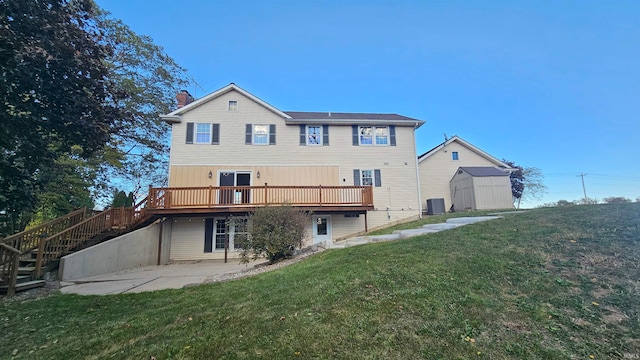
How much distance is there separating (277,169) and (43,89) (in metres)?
10.4

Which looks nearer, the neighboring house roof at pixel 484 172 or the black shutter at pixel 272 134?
the black shutter at pixel 272 134

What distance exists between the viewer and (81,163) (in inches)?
666

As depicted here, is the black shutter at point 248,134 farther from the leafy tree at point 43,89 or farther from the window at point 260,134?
the leafy tree at point 43,89

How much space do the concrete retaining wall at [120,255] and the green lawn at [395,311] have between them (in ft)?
9.46

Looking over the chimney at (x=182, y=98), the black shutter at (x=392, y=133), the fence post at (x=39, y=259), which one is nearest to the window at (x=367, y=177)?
the black shutter at (x=392, y=133)

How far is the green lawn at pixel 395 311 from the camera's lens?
3.23 meters

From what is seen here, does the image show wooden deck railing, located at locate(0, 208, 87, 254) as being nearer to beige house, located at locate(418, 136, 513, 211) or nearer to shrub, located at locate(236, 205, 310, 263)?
shrub, located at locate(236, 205, 310, 263)

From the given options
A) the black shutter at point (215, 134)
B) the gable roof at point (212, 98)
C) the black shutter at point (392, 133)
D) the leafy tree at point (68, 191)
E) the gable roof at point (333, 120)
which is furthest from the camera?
the black shutter at point (392, 133)

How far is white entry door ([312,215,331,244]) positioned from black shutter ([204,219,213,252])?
517 cm

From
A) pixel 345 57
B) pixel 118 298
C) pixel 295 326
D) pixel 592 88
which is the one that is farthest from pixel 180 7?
pixel 592 88

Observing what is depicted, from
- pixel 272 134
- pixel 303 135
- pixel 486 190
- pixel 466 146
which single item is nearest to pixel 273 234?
pixel 272 134

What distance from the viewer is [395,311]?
3.91m

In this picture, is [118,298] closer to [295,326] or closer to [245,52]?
[295,326]

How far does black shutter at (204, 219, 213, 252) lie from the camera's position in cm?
1438
